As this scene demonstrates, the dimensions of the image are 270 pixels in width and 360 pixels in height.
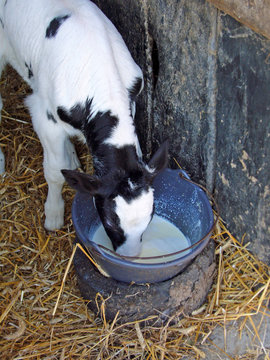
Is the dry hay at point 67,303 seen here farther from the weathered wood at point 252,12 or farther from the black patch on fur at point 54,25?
the weathered wood at point 252,12

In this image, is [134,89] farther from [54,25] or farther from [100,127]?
[54,25]

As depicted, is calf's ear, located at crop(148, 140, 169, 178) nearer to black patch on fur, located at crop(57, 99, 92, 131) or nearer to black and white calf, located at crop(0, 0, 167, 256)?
black and white calf, located at crop(0, 0, 167, 256)

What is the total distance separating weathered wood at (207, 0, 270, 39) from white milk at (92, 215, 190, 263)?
1572 millimetres

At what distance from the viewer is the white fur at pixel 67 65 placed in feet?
10.1

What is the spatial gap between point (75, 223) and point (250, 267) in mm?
1255

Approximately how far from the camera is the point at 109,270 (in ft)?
9.81

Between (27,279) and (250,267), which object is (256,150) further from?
(27,279)

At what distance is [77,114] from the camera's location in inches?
124

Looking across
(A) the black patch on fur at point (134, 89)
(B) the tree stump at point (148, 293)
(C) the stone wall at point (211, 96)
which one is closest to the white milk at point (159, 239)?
(B) the tree stump at point (148, 293)

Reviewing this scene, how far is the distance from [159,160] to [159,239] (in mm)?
800

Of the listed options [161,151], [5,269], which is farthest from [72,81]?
[5,269]

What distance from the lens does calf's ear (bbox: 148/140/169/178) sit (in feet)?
9.55

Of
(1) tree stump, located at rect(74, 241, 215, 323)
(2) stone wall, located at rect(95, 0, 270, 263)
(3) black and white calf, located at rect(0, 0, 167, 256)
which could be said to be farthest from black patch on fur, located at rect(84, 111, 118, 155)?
(1) tree stump, located at rect(74, 241, 215, 323)

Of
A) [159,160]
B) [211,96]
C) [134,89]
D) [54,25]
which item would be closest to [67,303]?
[159,160]
